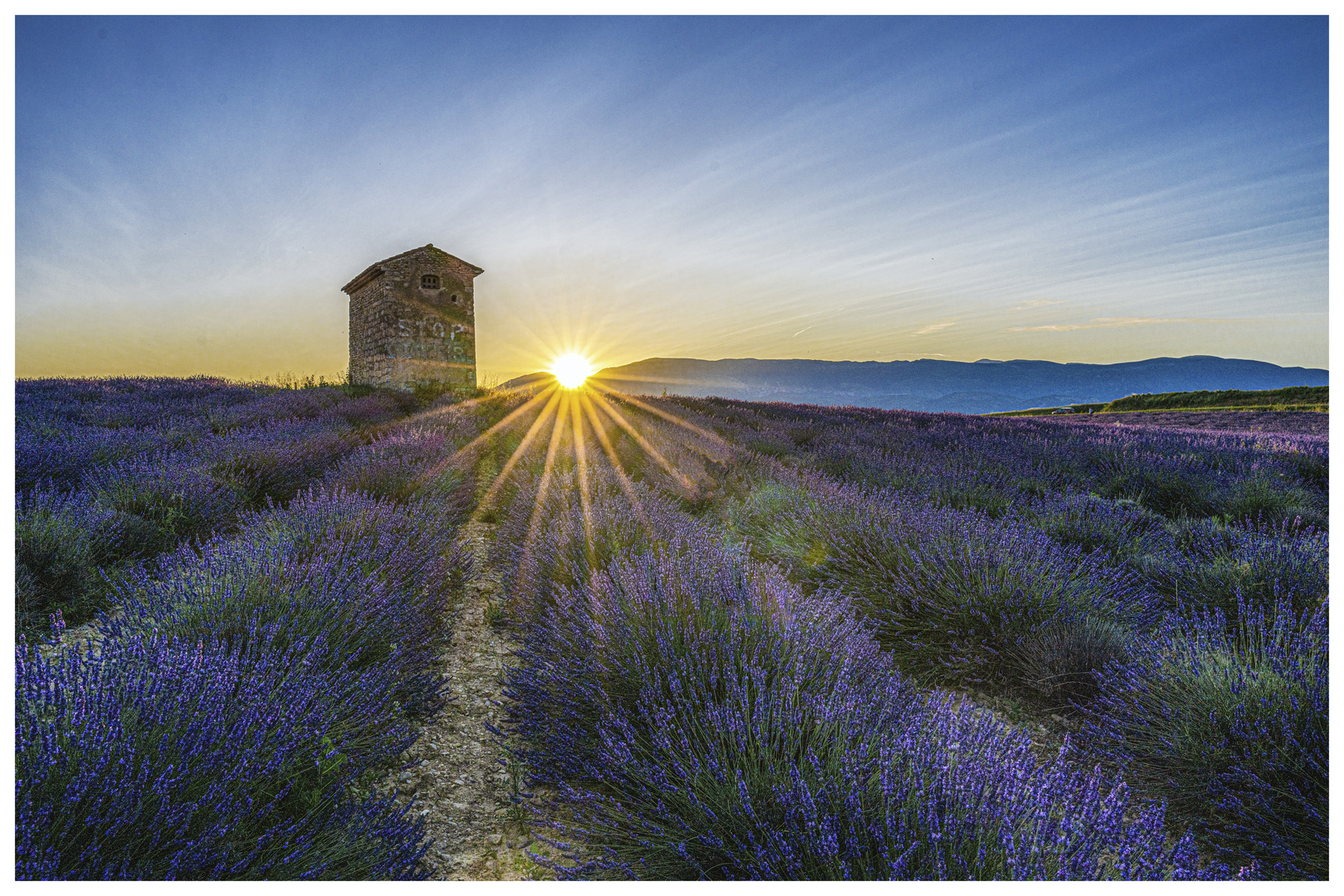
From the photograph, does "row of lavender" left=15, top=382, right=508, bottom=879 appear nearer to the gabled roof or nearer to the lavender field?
the lavender field

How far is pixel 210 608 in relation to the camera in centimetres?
195

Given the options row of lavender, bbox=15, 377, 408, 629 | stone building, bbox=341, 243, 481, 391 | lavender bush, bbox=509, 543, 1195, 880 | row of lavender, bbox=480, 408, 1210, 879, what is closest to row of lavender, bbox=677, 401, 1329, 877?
row of lavender, bbox=480, 408, 1210, 879

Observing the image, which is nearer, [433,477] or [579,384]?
[433,477]

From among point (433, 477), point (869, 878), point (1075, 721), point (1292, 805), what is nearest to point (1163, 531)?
point (1075, 721)

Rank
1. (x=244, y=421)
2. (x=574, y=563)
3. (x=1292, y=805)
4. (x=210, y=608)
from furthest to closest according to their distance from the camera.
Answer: (x=244, y=421), (x=574, y=563), (x=210, y=608), (x=1292, y=805)

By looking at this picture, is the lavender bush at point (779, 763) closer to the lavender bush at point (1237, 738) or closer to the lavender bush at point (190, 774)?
the lavender bush at point (1237, 738)

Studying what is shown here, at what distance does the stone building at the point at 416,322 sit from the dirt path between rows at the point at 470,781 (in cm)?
1288

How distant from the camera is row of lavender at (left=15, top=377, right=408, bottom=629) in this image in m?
2.73

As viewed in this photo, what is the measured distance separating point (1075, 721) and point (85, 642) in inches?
159

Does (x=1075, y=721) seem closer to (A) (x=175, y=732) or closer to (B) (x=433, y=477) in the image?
(A) (x=175, y=732)

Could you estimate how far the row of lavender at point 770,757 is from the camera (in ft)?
3.73

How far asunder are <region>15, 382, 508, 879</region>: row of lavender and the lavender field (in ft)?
0.04

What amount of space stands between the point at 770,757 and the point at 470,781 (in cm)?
104

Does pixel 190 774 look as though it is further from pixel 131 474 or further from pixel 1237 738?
pixel 131 474
